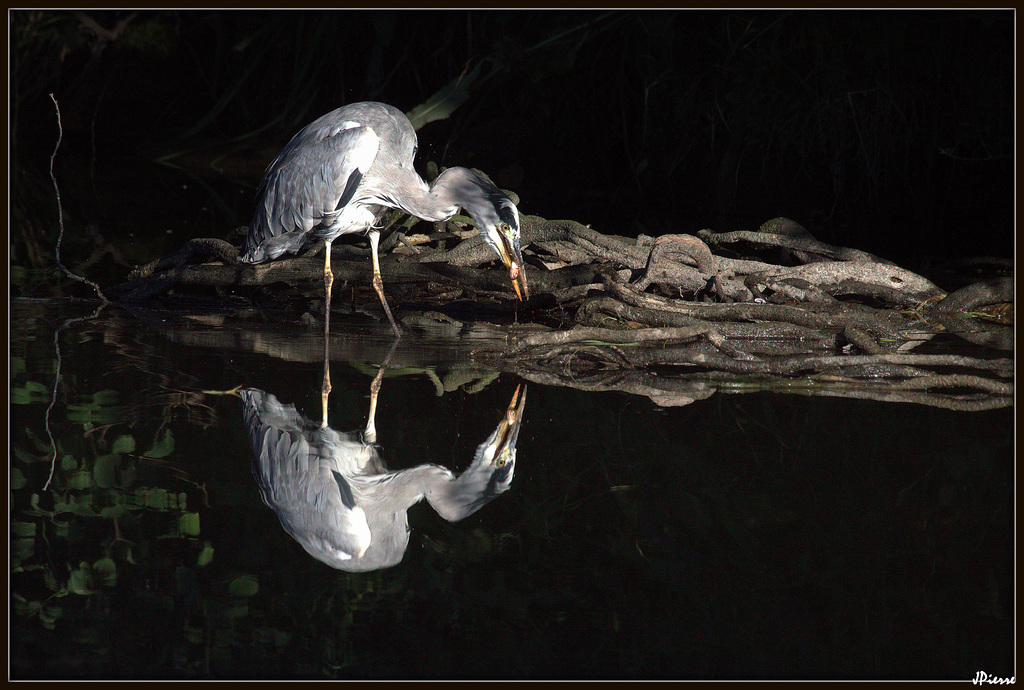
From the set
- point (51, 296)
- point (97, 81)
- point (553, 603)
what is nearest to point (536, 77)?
point (51, 296)

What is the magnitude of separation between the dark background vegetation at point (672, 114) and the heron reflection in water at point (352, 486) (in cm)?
467

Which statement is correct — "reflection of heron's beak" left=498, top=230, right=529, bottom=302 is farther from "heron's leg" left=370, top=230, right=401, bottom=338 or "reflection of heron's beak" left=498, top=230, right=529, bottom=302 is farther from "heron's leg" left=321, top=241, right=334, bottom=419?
"heron's leg" left=321, top=241, right=334, bottom=419

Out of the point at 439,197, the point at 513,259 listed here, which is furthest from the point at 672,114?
the point at 513,259

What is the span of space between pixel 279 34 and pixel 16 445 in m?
11.7

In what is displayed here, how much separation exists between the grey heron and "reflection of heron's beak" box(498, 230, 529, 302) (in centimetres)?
2

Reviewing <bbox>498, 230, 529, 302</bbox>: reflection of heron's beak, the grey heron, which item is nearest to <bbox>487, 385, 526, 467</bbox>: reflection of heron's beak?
<bbox>498, 230, 529, 302</bbox>: reflection of heron's beak

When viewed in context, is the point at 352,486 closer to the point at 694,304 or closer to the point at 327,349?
the point at 327,349

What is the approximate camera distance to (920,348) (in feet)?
16.0

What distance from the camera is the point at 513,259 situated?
200 inches

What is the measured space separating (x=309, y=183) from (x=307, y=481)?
278 centimetres

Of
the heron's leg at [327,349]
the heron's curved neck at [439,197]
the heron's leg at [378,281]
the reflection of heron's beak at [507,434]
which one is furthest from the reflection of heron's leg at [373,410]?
the heron's curved neck at [439,197]

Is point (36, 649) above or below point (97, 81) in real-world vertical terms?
below

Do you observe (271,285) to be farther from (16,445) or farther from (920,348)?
(920,348)

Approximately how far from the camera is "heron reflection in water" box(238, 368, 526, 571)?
2791mm
